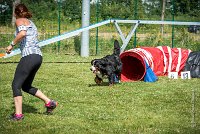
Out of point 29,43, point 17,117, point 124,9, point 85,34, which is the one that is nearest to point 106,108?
point 17,117

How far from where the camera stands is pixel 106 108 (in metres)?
7.08

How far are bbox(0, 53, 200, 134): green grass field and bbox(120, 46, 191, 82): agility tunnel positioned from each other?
59 cm

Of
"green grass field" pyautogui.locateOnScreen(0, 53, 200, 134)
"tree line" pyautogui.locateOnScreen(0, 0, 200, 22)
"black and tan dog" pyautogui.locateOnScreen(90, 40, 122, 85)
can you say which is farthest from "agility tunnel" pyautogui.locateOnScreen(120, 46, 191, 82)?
"tree line" pyautogui.locateOnScreen(0, 0, 200, 22)

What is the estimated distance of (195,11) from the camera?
19141mm

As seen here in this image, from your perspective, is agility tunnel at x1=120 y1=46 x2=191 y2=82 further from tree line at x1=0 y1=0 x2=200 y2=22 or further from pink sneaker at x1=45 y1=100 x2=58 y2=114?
tree line at x1=0 y1=0 x2=200 y2=22

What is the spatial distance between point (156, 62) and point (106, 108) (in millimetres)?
4786

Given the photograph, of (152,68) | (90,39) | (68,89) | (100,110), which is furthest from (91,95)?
(90,39)

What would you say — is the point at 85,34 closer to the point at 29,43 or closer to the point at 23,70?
the point at 29,43

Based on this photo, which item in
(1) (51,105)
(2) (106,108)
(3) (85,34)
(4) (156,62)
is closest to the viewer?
(1) (51,105)

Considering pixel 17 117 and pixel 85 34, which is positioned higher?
pixel 85 34

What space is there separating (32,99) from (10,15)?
1271cm

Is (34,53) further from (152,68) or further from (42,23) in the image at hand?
(42,23)

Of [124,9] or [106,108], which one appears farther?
[124,9]

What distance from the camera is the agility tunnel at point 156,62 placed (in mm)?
11359
